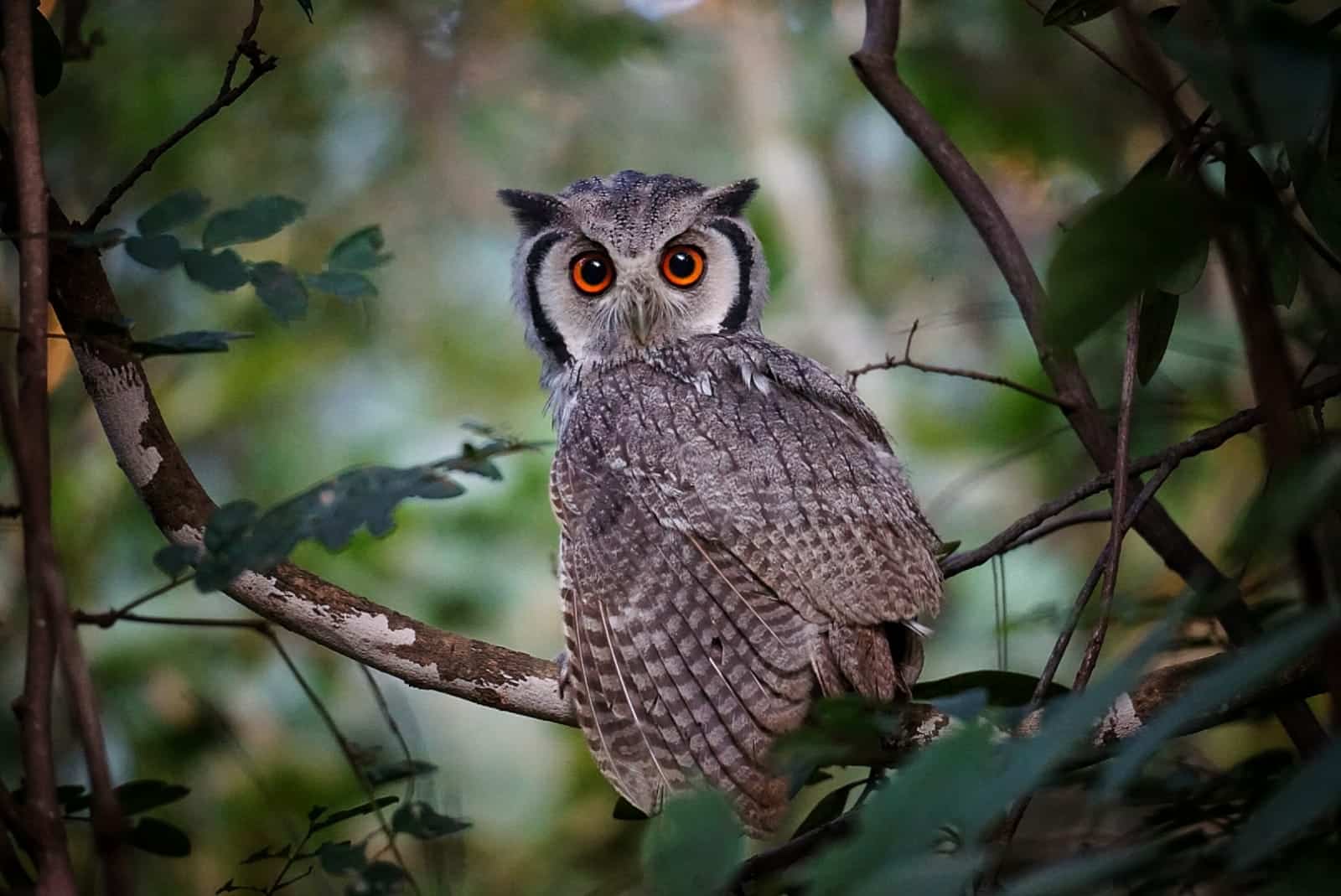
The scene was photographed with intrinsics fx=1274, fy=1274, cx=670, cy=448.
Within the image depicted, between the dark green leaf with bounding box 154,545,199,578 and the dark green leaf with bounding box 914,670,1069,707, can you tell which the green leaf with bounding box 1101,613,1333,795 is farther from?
the dark green leaf with bounding box 914,670,1069,707

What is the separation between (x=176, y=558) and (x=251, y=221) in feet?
1.24

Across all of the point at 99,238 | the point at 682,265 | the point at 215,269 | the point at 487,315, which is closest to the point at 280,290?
the point at 215,269

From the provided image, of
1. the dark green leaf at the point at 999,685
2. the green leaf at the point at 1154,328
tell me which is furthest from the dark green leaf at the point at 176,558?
the green leaf at the point at 1154,328

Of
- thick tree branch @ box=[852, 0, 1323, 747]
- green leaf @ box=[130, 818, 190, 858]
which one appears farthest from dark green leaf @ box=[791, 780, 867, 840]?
green leaf @ box=[130, 818, 190, 858]

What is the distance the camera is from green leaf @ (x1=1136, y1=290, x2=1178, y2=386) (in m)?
1.65

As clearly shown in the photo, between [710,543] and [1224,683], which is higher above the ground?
[710,543]

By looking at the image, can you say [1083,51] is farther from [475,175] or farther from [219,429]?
[219,429]

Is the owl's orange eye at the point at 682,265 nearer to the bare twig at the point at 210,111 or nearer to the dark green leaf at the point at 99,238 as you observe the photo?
the bare twig at the point at 210,111

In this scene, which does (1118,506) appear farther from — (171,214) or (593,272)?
(593,272)

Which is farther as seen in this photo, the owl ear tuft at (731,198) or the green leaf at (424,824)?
the owl ear tuft at (731,198)

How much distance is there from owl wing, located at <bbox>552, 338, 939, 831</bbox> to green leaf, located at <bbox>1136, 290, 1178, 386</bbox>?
0.53 metres

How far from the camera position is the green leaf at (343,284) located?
1450 mm

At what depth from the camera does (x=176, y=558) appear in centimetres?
120

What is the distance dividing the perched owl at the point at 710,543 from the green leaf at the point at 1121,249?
111cm
